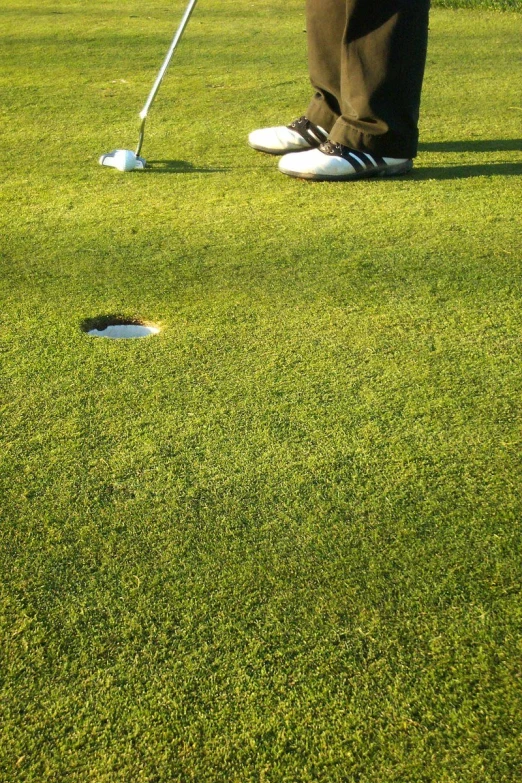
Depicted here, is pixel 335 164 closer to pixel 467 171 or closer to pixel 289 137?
pixel 289 137

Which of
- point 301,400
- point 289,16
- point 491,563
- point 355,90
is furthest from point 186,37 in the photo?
point 491,563

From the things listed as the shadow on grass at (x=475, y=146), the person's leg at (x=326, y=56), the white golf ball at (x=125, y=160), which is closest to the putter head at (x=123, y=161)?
the white golf ball at (x=125, y=160)

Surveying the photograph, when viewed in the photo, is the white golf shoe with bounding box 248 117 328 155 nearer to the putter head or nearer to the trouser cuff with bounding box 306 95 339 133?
the trouser cuff with bounding box 306 95 339 133

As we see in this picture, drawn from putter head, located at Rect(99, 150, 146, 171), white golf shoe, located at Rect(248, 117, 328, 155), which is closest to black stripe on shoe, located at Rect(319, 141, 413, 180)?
white golf shoe, located at Rect(248, 117, 328, 155)

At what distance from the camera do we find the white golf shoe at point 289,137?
11.0ft

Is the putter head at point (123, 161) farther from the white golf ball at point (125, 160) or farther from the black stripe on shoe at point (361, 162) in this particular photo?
the black stripe on shoe at point (361, 162)

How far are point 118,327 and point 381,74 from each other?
5.03ft

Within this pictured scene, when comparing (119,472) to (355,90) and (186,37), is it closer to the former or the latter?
(355,90)

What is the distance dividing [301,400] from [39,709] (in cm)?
83

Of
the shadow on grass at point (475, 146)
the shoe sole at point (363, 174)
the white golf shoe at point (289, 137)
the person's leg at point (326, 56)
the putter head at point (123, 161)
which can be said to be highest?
the person's leg at point (326, 56)

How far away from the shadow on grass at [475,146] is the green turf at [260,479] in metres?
0.32

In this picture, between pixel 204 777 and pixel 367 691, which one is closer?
pixel 204 777

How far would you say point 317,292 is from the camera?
2221 millimetres

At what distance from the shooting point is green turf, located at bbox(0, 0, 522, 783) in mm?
1090
